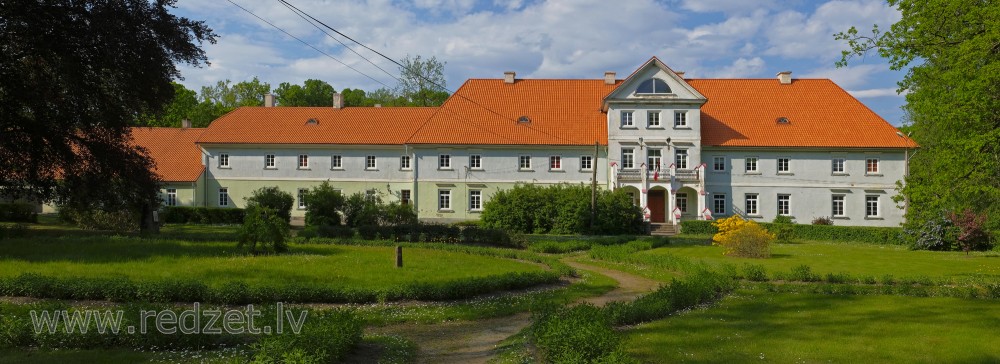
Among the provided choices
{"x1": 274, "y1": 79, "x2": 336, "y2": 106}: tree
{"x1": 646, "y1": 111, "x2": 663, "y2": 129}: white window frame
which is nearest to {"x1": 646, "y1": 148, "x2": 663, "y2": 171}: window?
{"x1": 646, "y1": 111, "x2": 663, "y2": 129}: white window frame

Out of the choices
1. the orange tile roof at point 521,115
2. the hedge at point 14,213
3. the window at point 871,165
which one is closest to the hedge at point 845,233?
the window at point 871,165

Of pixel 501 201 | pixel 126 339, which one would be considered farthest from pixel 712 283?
pixel 501 201

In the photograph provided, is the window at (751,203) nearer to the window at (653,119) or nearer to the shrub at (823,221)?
the shrub at (823,221)

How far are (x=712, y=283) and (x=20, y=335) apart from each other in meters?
12.1

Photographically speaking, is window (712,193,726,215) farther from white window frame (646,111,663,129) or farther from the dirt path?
the dirt path

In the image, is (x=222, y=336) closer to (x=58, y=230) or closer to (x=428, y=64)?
(x=58, y=230)

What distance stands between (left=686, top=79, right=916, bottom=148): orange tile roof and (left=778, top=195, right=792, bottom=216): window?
3.24 m

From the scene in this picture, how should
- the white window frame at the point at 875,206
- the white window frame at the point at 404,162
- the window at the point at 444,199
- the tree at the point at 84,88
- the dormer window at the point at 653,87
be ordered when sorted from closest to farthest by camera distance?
the tree at the point at 84,88, the dormer window at the point at 653,87, the white window frame at the point at 875,206, the window at the point at 444,199, the white window frame at the point at 404,162

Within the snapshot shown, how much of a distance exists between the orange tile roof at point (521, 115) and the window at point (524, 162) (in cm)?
102

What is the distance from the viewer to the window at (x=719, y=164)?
145ft

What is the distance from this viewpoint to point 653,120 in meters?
43.4

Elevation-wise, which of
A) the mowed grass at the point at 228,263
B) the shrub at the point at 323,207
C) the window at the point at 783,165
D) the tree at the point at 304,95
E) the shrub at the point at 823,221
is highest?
the tree at the point at 304,95

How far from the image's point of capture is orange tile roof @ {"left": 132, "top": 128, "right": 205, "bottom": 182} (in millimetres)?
46219

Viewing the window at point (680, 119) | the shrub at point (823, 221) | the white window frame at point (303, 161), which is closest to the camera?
the shrub at point (823, 221)
